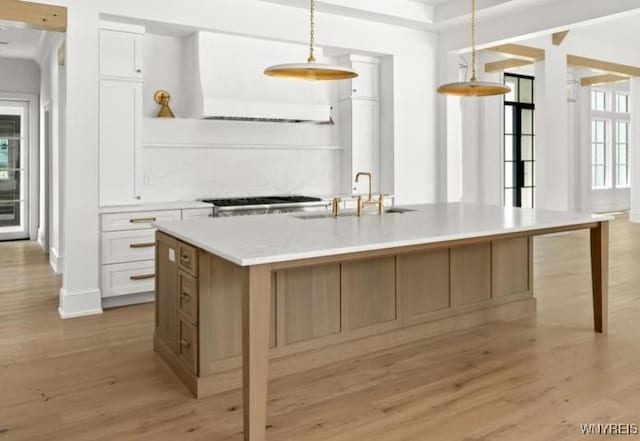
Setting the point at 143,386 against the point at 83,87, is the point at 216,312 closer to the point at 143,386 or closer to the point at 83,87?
the point at 143,386

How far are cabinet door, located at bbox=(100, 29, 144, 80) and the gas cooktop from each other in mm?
1300

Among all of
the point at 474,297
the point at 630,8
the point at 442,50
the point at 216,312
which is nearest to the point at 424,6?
the point at 442,50

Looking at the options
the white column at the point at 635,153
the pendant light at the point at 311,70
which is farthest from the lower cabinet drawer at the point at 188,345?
the white column at the point at 635,153

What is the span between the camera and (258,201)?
5348mm

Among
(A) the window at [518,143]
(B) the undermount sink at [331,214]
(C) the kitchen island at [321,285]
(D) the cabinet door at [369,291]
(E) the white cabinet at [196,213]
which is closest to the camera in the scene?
(C) the kitchen island at [321,285]

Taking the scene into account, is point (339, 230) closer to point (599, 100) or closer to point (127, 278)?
point (127, 278)

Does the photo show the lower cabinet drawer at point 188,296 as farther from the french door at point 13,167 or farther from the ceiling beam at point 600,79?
the ceiling beam at point 600,79

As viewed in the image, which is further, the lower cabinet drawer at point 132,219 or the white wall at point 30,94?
the white wall at point 30,94

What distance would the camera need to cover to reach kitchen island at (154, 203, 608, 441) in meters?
2.37

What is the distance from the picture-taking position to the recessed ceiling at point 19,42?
6496 millimetres

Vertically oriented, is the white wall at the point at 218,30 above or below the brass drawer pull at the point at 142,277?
above

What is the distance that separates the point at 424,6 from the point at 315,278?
4.07 meters

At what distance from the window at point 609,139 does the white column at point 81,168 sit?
424 inches

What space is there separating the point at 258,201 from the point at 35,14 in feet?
7.89
